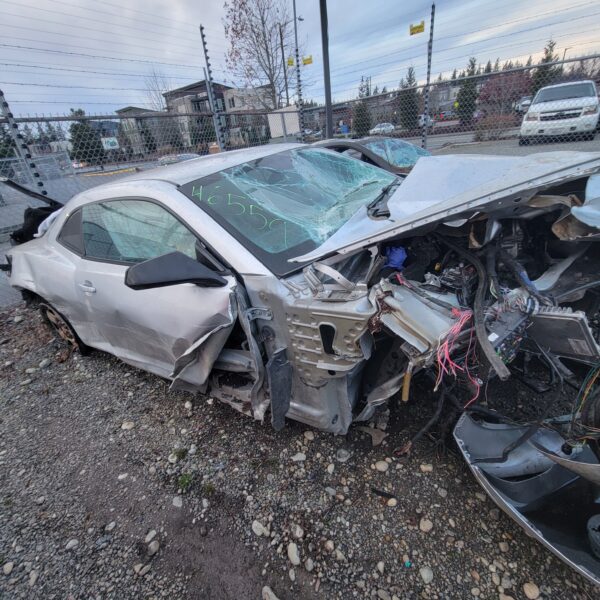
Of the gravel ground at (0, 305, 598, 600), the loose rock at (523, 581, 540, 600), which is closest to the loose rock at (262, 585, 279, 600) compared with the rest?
the gravel ground at (0, 305, 598, 600)

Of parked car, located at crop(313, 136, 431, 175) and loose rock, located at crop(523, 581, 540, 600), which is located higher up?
parked car, located at crop(313, 136, 431, 175)

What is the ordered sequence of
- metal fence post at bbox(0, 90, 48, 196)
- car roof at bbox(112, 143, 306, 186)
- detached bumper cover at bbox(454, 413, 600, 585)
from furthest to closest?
metal fence post at bbox(0, 90, 48, 196) → car roof at bbox(112, 143, 306, 186) → detached bumper cover at bbox(454, 413, 600, 585)

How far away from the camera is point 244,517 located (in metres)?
1.76

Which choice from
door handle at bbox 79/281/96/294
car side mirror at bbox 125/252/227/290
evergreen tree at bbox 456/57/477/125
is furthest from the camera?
evergreen tree at bbox 456/57/477/125

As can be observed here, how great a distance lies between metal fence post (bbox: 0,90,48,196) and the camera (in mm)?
4199

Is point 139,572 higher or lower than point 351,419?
lower

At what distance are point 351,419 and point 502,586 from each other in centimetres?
85

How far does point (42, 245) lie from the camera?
2955 millimetres

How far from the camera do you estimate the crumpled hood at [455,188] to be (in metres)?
1.31

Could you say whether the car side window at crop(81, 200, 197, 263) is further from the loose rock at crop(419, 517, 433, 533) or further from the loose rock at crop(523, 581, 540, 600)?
the loose rock at crop(523, 581, 540, 600)

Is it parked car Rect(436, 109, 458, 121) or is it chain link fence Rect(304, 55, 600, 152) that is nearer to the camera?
chain link fence Rect(304, 55, 600, 152)

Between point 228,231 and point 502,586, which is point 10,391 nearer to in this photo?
point 228,231

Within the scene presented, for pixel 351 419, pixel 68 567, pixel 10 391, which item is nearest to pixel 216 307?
pixel 351 419

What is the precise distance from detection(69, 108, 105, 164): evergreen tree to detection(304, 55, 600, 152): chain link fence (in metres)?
4.37
